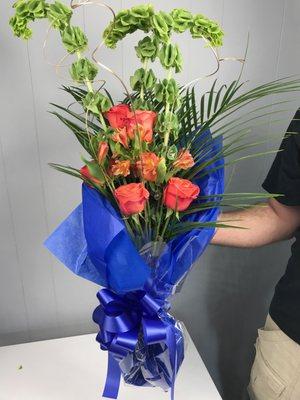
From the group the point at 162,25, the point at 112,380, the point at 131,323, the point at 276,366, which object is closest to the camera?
the point at 162,25

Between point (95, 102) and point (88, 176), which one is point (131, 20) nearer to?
point (95, 102)

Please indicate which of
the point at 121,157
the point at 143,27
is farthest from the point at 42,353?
the point at 143,27

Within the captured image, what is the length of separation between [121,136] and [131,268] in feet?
0.61

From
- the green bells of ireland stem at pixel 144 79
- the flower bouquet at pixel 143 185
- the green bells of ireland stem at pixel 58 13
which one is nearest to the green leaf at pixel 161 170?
the flower bouquet at pixel 143 185

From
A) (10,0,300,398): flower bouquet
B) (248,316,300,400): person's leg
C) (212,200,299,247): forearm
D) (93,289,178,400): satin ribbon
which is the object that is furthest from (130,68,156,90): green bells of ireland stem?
(248,316,300,400): person's leg

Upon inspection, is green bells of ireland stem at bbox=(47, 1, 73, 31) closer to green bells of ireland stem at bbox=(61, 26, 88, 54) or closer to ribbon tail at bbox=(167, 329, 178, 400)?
green bells of ireland stem at bbox=(61, 26, 88, 54)

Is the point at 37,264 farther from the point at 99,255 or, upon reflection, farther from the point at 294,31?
the point at 294,31

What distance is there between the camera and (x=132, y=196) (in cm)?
52

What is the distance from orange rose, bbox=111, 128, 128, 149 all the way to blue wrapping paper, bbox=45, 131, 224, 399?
0.31 ft

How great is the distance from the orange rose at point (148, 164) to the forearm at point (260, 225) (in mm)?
431

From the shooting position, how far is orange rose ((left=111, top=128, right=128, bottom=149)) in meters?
0.52

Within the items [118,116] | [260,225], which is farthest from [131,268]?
[260,225]

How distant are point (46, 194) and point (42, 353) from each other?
405mm

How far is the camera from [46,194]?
0.98 meters
